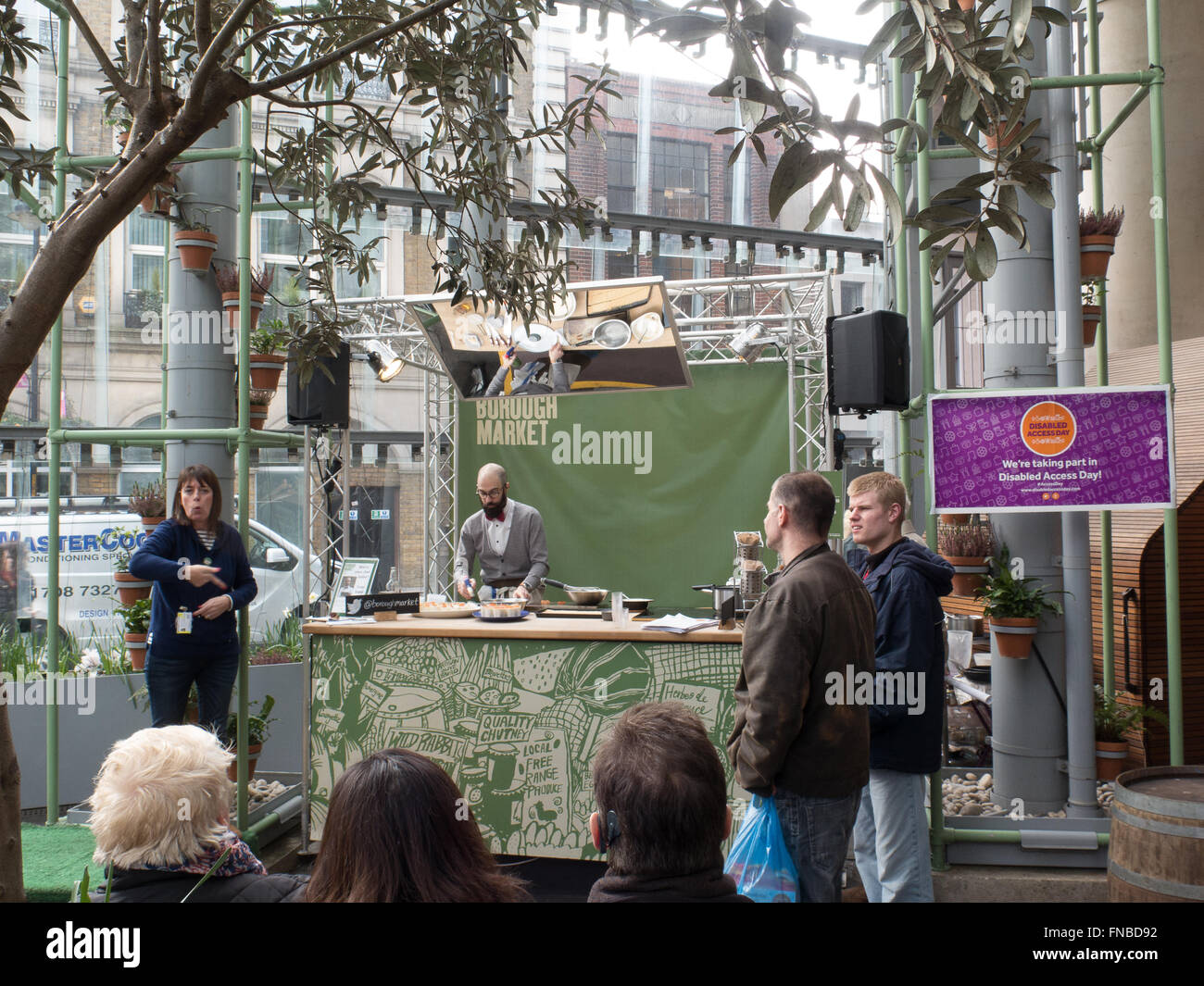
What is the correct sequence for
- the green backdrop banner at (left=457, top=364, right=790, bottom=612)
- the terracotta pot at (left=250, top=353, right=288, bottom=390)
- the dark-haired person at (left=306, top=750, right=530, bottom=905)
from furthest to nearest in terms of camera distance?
1. the green backdrop banner at (left=457, top=364, right=790, bottom=612)
2. the terracotta pot at (left=250, top=353, right=288, bottom=390)
3. the dark-haired person at (left=306, top=750, right=530, bottom=905)

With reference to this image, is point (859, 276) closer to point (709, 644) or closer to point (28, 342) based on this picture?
point (709, 644)

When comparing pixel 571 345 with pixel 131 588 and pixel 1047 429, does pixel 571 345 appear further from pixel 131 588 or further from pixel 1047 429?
pixel 1047 429

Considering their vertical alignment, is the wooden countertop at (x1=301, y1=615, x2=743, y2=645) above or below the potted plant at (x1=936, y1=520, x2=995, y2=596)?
below

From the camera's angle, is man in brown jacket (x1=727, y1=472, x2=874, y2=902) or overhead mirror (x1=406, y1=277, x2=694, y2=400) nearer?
man in brown jacket (x1=727, y1=472, x2=874, y2=902)

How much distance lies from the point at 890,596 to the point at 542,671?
178cm

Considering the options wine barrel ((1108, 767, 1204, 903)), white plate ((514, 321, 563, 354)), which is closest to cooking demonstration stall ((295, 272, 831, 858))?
white plate ((514, 321, 563, 354))

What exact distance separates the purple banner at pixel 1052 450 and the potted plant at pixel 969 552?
87 centimetres

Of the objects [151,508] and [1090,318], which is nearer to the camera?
[1090,318]

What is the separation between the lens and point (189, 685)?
14.5ft

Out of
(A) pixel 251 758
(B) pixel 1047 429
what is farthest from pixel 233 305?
(B) pixel 1047 429

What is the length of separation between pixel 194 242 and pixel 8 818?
365cm

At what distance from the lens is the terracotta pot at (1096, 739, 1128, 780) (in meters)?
4.34

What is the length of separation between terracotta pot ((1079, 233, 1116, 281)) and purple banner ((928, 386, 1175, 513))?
2.43 feet

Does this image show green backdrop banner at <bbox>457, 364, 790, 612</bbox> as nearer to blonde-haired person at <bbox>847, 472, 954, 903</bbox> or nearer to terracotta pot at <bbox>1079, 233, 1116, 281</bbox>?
terracotta pot at <bbox>1079, 233, 1116, 281</bbox>
